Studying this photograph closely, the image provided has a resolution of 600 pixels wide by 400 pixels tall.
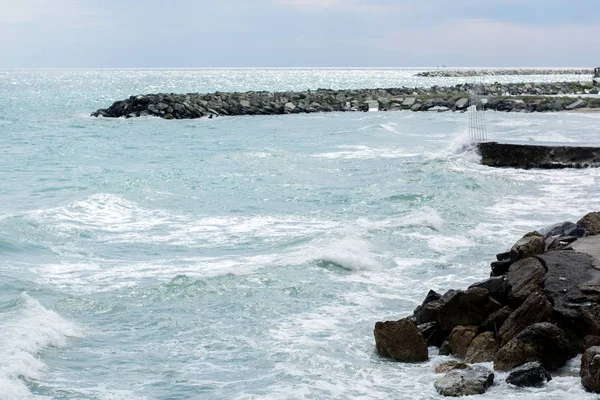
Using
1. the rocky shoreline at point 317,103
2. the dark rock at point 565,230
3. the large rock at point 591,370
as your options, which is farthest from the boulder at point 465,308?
the rocky shoreline at point 317,103

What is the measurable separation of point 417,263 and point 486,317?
3.89 metres

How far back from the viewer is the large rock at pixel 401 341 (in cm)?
832

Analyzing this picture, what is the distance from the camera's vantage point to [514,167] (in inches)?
920

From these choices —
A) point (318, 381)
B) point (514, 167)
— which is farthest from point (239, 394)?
point (514, 167)

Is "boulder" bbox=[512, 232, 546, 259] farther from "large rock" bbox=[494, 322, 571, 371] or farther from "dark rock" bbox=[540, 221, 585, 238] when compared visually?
"large rock" bbox=[494, 322, 571, 371]

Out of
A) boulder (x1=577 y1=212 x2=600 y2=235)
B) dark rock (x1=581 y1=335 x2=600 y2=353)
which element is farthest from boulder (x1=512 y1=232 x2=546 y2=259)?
dark rock (x1=581 y1=335 x2=600 y2=353)

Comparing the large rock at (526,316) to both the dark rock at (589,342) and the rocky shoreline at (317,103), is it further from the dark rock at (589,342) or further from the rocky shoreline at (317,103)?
the rocky shoreline at (317,103)

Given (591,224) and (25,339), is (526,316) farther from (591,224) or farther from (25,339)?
(25,339)

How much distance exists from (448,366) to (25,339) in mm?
4490

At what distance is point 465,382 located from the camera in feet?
23.8

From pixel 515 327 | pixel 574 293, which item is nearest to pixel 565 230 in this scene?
pixel 574 293

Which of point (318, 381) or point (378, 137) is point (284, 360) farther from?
point (378, 137)

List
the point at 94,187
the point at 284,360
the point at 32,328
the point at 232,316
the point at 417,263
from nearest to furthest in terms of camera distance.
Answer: the point at 284,360, the point at 32,328, the point at 232,316, the point at 417,263, the point at 94,187

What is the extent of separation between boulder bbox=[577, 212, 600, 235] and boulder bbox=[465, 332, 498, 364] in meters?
4.72
